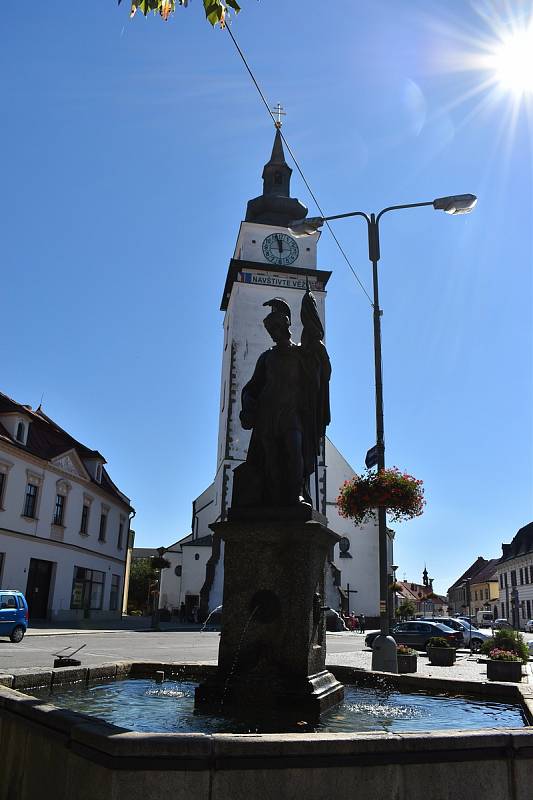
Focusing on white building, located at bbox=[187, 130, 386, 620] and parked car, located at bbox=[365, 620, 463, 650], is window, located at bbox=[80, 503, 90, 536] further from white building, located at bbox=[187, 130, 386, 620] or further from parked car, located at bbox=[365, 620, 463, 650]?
parked car, located at bbox=[365, 620, 463, 650]

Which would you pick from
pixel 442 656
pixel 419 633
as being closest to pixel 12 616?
pixel 442 656

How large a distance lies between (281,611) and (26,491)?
2859cm

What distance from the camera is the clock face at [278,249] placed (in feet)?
174

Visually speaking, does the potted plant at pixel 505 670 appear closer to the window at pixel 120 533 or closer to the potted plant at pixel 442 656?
the potted plant at pixel 442 656

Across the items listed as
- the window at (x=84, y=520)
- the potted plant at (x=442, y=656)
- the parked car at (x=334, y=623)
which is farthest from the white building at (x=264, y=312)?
the potted plant at (x=442, y=656)

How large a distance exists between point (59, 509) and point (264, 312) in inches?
832

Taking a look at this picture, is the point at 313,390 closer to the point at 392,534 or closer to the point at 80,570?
the point at 80,570

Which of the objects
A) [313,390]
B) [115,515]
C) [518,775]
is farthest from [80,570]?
[518,775]

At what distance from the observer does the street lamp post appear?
1166cm

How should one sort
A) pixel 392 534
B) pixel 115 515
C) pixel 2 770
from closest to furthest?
pixel 2 770 < pixel 115 515 < pixel 392 534

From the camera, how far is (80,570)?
38656 millimetres

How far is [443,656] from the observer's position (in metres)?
18.4

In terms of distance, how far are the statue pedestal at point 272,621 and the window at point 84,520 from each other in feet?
112

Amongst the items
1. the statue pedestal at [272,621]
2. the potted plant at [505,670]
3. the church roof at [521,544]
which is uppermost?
the church roof at [521,544]
